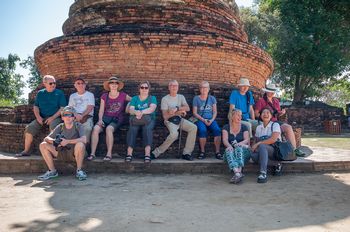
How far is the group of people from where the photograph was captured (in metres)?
4.83

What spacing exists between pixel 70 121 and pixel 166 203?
7.50 feet

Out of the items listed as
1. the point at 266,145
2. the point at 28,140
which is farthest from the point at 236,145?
the point at 28,140

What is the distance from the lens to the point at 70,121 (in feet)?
16.1

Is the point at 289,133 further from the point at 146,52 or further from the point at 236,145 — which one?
the point at 146,52

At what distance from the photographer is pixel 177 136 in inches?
213

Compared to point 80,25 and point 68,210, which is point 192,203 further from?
point 80,25

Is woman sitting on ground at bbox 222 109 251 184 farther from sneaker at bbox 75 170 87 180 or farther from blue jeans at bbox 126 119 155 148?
sneaker at bbox 75 170 87 180

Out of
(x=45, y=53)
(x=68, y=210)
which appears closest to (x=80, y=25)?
(x=45, y=53)

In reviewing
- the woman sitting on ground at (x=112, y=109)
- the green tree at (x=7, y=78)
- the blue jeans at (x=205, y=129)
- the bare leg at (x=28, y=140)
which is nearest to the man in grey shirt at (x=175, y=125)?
the blue jeans at (x=205, y=129)

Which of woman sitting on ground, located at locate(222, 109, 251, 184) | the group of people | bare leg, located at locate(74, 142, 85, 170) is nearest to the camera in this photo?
the group of people

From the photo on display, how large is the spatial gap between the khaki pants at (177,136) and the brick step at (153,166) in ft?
0.71

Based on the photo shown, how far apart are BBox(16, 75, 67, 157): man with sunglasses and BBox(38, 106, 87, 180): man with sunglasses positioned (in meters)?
Result: 0.84

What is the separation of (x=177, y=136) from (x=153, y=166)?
2.32 ft

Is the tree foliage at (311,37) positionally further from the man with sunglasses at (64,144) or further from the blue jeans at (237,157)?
the man with sunglasses at (64,144)
